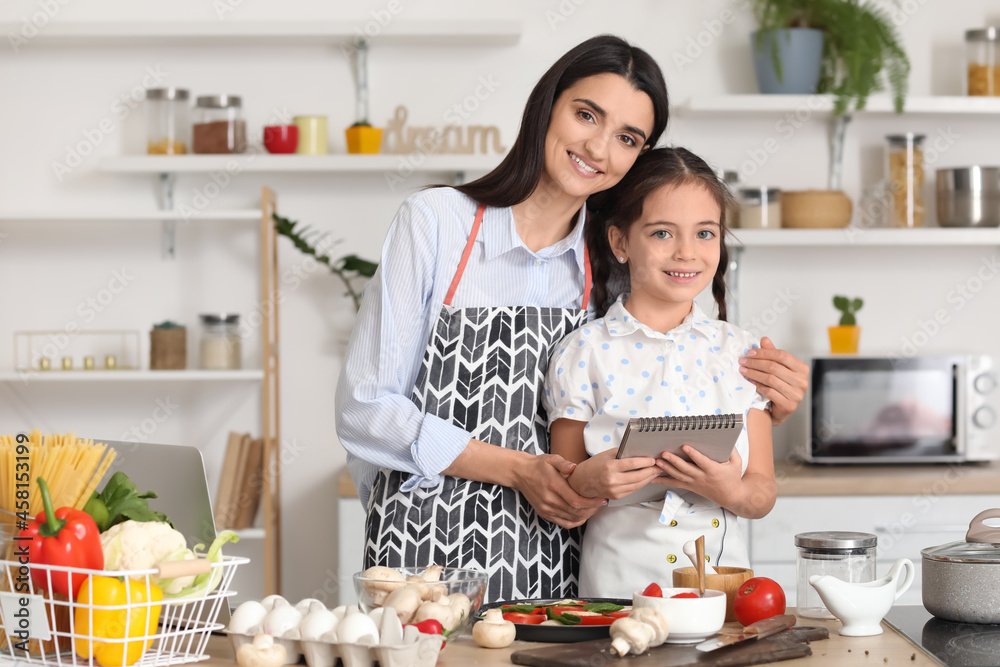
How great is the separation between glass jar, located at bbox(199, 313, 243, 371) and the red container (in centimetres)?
49

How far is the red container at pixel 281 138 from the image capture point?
2795 mm

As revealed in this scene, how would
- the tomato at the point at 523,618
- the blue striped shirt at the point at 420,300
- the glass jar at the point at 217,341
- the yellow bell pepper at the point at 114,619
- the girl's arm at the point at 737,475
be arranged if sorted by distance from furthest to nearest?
the glass jar at the point at 217,341, the blue striped shirt at the point at 420,300, the girl's arm at the point at 737,475, the tomato at the point at 523,618, the yellow bell pepper at the point at 114,619

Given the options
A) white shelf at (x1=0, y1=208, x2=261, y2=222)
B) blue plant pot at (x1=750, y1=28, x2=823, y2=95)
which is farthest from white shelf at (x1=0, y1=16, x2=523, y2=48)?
blue plant pot at (x1=750, y1=28, x2=823, y2=95)

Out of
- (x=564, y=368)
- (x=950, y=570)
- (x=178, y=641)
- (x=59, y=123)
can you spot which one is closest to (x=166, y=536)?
(x=178, y=641)

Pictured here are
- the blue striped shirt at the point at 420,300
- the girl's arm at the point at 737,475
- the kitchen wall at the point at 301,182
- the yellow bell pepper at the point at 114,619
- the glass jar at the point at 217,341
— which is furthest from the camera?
the kitchen wall at the point at 301,182

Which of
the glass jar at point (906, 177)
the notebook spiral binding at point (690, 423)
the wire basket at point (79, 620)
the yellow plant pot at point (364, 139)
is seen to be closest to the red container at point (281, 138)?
the yellow plant pot at point (364, 139)

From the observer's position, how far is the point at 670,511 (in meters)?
1.30

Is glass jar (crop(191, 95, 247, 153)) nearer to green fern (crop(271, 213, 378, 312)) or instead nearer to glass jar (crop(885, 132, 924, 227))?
green fern (crop(271, 213, 378, 312))

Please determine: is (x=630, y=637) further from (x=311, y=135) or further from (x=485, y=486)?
(x=311, y=135)

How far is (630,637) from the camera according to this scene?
0.91 m

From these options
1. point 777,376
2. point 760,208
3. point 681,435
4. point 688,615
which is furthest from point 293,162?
point 688,615

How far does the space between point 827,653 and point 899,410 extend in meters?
1.91

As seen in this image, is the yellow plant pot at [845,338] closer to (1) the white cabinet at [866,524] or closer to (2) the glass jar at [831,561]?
(1) the white cabinet at [866,524]

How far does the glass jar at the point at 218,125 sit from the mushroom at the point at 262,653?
2132mm
